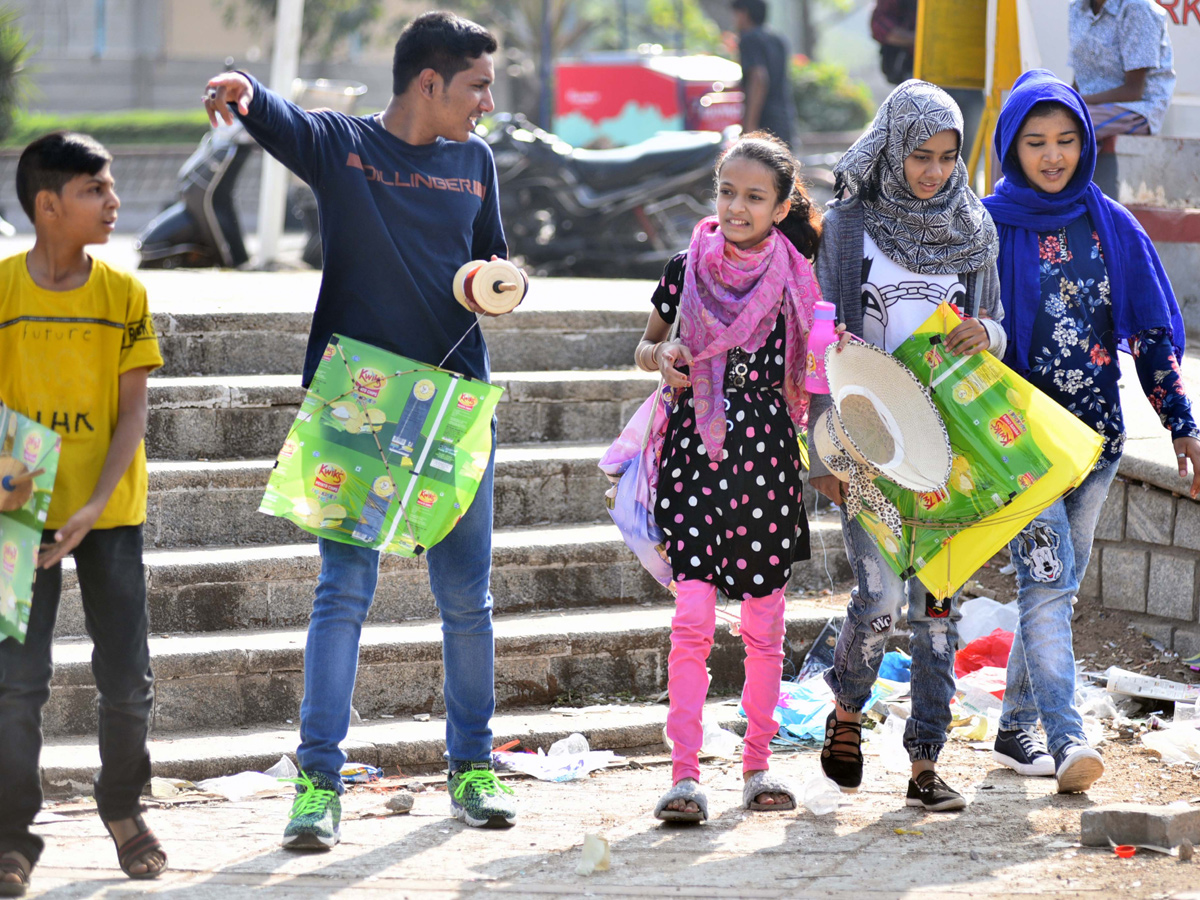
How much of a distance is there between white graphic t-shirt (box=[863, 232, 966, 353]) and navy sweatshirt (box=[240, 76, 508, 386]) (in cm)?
102

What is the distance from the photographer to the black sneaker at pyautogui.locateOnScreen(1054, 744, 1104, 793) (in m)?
3.65

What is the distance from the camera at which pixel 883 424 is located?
3.39 metres

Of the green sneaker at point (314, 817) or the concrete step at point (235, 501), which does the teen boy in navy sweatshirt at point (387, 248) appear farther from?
the concrete step at point (235, 501)

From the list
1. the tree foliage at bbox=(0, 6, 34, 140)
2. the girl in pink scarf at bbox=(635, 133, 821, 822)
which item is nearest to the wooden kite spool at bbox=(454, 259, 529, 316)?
the girl in pink scarf at bbox=(635, 133, 821, 822)

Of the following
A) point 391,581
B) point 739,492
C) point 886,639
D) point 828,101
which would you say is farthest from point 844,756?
point 828,101

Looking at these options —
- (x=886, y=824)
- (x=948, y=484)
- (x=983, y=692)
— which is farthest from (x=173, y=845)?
(x=983, y=692)

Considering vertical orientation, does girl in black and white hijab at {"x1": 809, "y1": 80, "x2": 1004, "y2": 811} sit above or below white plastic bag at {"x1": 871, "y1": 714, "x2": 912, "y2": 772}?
above

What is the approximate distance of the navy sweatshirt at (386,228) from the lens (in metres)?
3.27

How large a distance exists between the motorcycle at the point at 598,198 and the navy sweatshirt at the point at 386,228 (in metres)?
6.69

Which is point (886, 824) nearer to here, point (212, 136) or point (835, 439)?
point (835, 439)

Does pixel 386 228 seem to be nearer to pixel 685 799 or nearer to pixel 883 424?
pixel 883 424

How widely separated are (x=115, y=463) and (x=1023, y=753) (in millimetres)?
2571

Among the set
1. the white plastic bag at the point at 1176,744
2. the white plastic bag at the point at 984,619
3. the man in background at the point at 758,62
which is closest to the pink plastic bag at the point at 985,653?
the white plastic bag at the point at 984,619

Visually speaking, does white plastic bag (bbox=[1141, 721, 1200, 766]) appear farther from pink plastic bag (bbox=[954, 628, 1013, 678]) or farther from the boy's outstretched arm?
the boy's outstretched arm
